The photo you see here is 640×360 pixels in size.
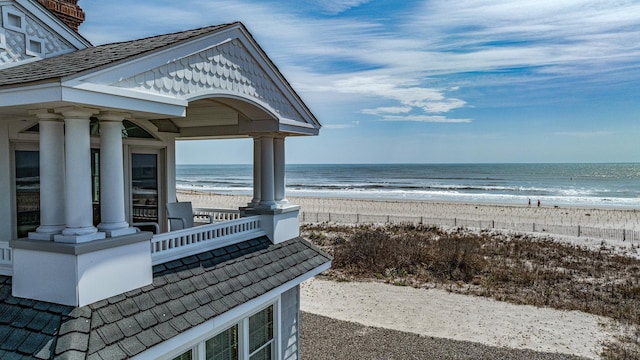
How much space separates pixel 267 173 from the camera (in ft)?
26.6

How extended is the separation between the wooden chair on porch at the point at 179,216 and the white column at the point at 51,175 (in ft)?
11.9

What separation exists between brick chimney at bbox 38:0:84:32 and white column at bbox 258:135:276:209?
14.2 feet

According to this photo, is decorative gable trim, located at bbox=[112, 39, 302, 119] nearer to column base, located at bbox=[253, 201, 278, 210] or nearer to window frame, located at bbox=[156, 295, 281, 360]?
column base, located at bbox=[253, 201, 278, 210]

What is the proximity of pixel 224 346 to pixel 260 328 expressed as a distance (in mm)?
1004

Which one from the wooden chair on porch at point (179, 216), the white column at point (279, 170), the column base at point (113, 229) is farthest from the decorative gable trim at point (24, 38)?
the white column at point (279, 170)

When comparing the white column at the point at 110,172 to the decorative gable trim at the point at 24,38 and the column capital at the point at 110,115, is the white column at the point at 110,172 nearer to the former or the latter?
the column capital at the point at 110,115

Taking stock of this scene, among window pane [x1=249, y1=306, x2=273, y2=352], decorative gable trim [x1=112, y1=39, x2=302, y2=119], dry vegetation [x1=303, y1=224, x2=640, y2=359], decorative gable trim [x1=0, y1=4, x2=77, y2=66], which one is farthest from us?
dry vegetation [x1=303, y1=224, x2=640, y2=359]

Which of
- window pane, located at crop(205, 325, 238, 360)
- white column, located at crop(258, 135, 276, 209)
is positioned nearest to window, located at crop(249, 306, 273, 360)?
window pane, located at crop(205, 325, 238, 360)

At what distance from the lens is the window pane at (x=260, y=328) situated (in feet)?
22.8

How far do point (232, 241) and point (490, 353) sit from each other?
7.48 meters

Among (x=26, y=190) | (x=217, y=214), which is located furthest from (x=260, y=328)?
(x=26, y=190)

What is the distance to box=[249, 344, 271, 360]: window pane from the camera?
7.10m

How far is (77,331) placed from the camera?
4.02 m

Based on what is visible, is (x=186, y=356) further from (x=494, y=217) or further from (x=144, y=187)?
(x=494, y=217)
